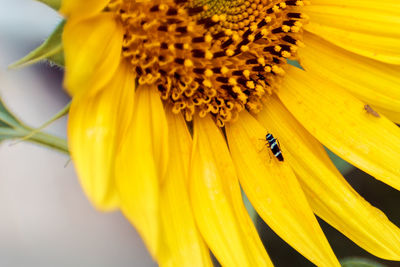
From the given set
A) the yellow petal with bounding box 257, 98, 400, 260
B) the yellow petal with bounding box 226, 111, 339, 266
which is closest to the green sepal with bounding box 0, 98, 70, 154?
the yellow petal with bounding box 226, 111, 339, 266

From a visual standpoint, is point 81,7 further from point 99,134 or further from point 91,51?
point 99,134

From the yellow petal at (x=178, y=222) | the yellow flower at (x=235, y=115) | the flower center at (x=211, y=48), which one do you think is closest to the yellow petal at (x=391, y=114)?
the yellow flower at (x=235, y=115)

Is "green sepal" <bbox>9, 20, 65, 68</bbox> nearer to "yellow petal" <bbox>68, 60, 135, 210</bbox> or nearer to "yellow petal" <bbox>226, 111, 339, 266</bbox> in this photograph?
"yellow petal" <bbox>68, 60, 135, 210</bbox>

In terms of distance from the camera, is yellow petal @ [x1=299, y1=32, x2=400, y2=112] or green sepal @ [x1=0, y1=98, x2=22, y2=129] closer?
green sepal @ [x1=0, y1=98, x2=22, y2=129]

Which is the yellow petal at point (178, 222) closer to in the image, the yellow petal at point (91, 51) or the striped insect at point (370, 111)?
the yellow petal at point (91, 51)

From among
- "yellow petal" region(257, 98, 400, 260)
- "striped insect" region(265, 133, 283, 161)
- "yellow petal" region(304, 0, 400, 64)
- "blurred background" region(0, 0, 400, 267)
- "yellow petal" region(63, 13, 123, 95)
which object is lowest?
"blurred background" region(0, 0, 400, 267)

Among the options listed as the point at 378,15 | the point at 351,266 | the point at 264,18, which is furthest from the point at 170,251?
the point at 378,15

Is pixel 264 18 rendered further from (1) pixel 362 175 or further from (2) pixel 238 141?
(1) pixel 362 175

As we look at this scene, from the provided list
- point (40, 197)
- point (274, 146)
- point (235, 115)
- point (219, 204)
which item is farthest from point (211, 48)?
point (40, 197)
